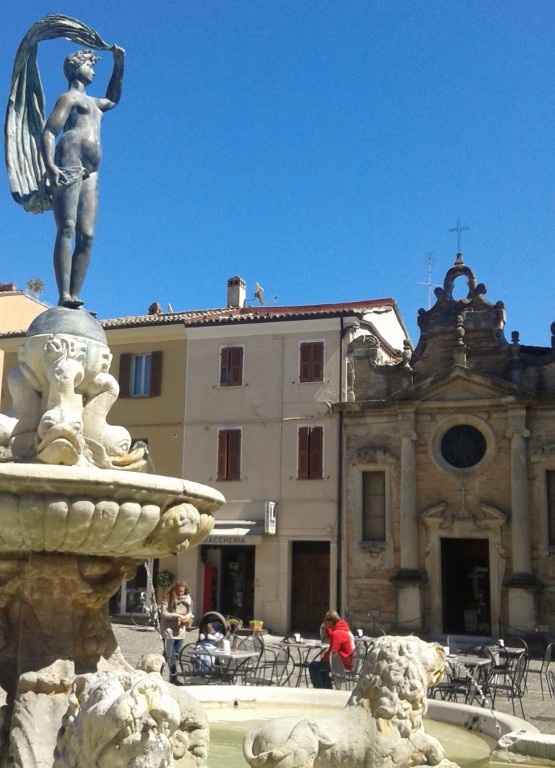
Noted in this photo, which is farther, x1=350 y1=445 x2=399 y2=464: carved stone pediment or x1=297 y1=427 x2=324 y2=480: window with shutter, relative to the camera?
x1=297 y1=427 x2=324 y2=480: window with shutter

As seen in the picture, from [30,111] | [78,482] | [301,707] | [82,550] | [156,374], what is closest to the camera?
[78,482]

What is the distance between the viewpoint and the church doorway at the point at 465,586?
80.4 feet

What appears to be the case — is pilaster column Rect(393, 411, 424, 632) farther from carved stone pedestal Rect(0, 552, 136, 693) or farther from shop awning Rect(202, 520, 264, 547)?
carved stone pedestal Rect(0, 552, 136, 693)

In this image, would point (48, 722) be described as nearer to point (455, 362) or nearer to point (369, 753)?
point (369, 753)

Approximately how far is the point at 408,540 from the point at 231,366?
314 inches

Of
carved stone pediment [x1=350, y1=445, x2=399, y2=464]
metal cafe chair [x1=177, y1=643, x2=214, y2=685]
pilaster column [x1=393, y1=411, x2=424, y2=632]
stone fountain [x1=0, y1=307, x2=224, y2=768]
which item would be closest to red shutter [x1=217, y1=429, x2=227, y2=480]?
carved stone pediment [x1=350, y1=445, x2=399, y2=464]

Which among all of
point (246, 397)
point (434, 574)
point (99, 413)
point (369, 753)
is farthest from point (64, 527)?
point (246, 397)

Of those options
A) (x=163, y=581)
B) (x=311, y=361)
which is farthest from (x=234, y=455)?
(x=163, y=581)

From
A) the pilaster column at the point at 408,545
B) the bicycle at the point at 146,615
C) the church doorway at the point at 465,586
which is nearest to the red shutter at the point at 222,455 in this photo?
the bicycle at the point at 146,615

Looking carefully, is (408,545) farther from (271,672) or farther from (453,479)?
(271,672)

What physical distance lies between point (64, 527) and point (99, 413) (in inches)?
63.7

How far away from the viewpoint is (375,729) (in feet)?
14.2

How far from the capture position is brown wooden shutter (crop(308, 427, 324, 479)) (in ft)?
86.2

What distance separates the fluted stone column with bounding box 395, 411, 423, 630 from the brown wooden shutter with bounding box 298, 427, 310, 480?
2.95 metres
